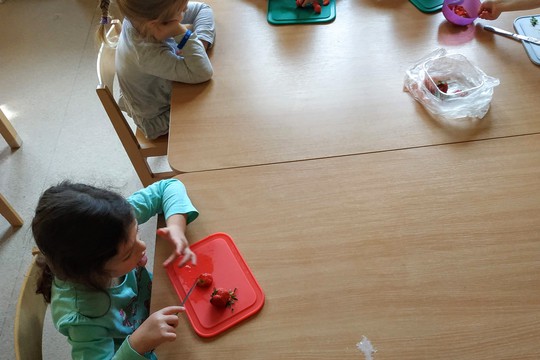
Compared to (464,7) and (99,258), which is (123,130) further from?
(464,7)

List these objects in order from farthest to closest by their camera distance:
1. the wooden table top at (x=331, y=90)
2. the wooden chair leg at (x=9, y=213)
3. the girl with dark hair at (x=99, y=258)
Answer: the wooden chair leg at (x=9, y=213) → the wooden table top at (x=331, y=90) → the girl with dark hair at (x=99, y=258)

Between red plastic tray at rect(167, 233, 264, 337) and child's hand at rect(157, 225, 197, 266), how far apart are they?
14mm

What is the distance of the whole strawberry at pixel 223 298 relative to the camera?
0.78 metres

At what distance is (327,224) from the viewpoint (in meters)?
0.87

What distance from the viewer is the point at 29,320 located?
79 centimetres

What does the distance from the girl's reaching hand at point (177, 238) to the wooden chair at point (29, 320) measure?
0.79 feet

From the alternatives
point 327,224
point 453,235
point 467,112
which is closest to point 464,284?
point 453,235

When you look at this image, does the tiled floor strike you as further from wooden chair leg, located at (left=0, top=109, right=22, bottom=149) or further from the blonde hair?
the blonde hair

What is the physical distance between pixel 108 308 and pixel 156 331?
0.54ft

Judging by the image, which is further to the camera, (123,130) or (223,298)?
(123,130)

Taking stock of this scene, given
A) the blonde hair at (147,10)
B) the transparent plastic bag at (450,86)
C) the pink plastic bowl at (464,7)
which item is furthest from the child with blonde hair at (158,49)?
the pink plastic bowl at (464,7)

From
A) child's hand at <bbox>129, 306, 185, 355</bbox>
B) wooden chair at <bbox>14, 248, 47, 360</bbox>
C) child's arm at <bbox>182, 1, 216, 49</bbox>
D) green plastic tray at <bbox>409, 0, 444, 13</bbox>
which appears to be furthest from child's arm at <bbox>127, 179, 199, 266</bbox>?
green plastic tray at <bbox>409, 0, 444, 13</bbox>

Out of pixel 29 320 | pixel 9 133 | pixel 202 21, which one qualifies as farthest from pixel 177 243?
pixel 9 133

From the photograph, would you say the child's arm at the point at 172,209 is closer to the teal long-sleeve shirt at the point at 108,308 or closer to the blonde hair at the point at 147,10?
the teal long-sleeve shirt at the point at 108,308
